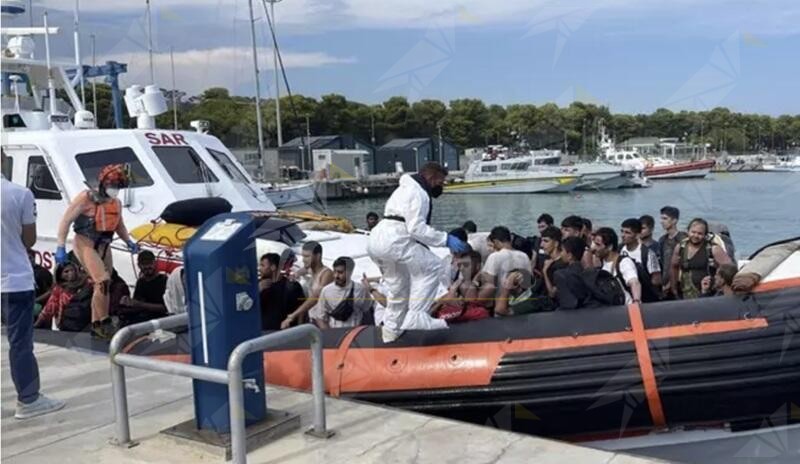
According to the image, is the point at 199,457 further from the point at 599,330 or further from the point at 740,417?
the point at 740,417

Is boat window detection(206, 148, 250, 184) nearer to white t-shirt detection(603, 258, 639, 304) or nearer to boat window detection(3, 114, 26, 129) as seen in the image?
boat window detection(3, 114, 26, 129)

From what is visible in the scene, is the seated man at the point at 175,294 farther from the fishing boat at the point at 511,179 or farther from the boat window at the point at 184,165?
the fishing boat at the point at 511,179

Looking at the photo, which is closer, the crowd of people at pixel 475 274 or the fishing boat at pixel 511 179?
the crowd of people at pixel 475 274

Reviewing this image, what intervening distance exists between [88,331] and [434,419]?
10.6 feet

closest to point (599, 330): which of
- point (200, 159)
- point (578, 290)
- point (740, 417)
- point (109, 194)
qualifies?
point (578, 290)

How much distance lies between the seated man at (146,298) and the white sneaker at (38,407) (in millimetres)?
1710

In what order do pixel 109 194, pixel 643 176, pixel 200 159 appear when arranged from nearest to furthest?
→ 1. pixel 109 194
2. pixel 200 159
3. pixel 643 176

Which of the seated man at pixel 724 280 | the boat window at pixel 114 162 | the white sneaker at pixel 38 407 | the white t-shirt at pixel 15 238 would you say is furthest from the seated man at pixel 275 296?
the seated man at pixel 724 280

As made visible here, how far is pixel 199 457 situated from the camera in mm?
3482

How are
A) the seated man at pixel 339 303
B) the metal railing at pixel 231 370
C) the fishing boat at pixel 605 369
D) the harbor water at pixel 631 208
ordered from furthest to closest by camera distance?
1. the harbor water at pixel 631 208
2. the seated man at pixel 339 303
3. the fishing boat at pixel 605 369
4. the metal railing at pixel 231 370

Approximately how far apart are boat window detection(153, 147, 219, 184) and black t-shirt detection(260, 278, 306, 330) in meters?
2.89

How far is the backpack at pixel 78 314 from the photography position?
5988 millimetres

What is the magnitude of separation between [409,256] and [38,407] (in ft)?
7.31

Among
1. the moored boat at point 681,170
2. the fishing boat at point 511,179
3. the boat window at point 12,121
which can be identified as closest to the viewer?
the boat window at point 12,121
